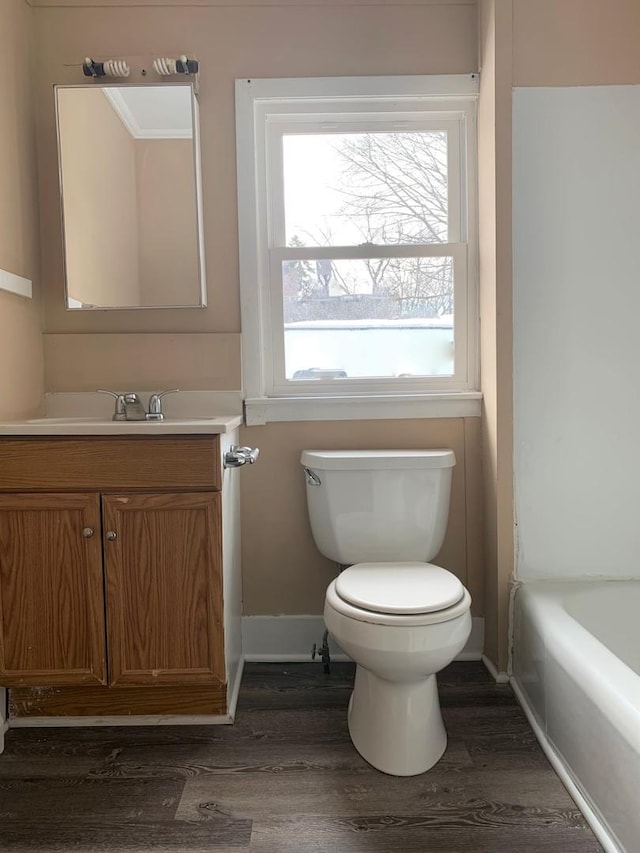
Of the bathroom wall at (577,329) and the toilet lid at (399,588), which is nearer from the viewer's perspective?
the toilet lid at (399,588)

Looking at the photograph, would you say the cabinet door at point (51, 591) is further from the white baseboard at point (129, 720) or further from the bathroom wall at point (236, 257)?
the bathroom wall at point (236, 257)

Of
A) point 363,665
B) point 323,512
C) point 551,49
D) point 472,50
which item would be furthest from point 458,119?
point 363,665

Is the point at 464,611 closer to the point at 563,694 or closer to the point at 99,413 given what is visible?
the point at 563,694

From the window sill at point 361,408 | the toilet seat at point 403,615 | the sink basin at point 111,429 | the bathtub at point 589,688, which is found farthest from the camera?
the window sill at point 361,408

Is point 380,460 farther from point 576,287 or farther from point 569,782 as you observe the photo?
point 569,782

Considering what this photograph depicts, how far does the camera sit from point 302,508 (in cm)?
209

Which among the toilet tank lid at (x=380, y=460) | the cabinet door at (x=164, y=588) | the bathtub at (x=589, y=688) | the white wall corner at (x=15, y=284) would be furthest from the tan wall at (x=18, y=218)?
the bathtub at (x=589, y=688)

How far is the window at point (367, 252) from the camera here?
2.10 m

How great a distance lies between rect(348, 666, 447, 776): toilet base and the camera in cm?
149

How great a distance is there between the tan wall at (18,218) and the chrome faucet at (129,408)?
0.92 ft

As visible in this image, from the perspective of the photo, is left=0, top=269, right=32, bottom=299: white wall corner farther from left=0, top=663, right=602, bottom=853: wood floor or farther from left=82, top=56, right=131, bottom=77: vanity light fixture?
left=0, top=663, right=602, bottom=853: wood floor

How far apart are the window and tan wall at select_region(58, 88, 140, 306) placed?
446 millimetres

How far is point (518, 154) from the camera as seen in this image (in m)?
1.83

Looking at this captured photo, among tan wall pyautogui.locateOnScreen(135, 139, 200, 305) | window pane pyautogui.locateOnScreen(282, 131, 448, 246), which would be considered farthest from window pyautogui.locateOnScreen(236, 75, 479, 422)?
tan wall pyautogui.locateOnScreen(135, 139, 200, 305)
